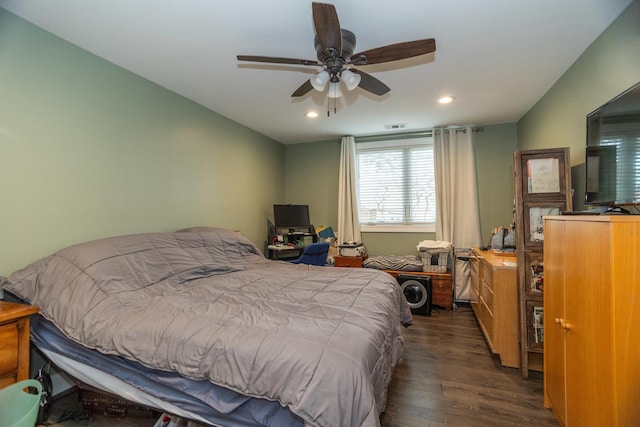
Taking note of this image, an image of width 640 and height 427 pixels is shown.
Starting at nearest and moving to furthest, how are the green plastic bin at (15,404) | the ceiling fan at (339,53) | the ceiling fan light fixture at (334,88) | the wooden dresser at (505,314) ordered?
1. the green plastic bin at (15,404)
2. the ceiling fan at (339,53)
3. the ceiling fan light fixture at (334,88)
4. the wooden dresser at (505,314)

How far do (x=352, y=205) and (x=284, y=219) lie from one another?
1131mm

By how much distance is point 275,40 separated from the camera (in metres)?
2.08

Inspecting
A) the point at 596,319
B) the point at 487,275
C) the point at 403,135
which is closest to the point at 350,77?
the point at 596,319

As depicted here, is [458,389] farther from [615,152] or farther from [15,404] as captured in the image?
[15,404]

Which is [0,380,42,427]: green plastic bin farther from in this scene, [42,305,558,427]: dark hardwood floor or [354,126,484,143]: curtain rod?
[354,126,484,143]: curtain rod

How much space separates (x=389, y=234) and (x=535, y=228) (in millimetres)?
2438

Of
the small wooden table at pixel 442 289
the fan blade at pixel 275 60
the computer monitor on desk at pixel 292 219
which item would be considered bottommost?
the small wooden table at pixel 442 289

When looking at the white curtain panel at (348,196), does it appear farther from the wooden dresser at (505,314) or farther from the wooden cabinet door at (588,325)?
the wooden cabinet door at (588,325)

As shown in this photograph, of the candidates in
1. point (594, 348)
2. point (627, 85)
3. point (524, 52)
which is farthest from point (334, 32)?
point (594, 348)

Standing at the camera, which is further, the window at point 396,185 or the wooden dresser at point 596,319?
the window at point 396,185

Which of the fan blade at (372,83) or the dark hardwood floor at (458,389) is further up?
the fan blade at (372,83)

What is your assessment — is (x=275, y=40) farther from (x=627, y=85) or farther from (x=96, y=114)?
(x=627, y=85)

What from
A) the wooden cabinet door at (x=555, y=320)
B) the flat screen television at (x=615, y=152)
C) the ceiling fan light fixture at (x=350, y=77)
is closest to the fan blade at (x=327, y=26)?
the ceiling fan light fixture at (x=350, y=77)

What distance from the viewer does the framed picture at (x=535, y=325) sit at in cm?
221
